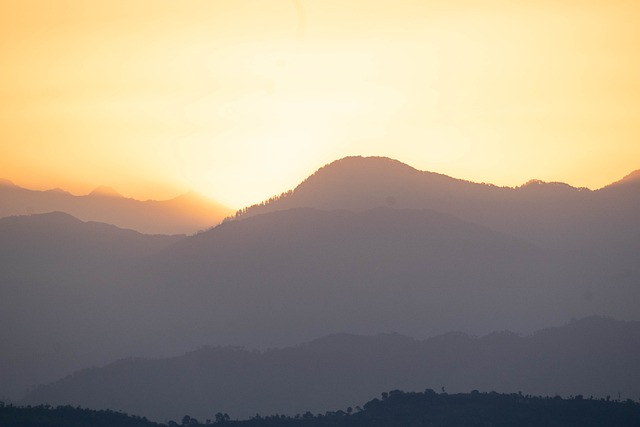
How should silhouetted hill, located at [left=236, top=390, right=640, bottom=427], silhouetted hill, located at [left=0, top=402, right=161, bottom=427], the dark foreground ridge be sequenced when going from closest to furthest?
1. silhouetted hill, located at [left=0, top=402, right=161, bottom=427]
2. the dark foreground ridge
3. silhouetted hill, located at [left=236, top=390, right=640, bottom=427]

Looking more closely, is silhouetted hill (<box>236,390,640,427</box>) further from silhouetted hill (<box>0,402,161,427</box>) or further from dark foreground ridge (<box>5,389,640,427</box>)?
silhouetted hill (<box>0,402,161,427</box>)

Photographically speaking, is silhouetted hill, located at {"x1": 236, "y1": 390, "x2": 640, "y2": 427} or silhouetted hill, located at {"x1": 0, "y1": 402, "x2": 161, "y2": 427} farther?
silhouetted hill, located at {"x1": 236, "y1": 390, "x2": 640, "y2": 427}

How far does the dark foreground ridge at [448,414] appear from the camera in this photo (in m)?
96.8

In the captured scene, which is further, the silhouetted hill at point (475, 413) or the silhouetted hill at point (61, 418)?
the silhouetted hill at point (475, 413)

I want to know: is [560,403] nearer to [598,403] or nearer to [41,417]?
Answer: [598,403]

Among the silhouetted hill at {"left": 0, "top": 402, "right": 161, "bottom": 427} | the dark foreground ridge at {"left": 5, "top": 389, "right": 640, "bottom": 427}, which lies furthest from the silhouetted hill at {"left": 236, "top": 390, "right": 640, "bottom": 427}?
the silhouetted hill at {"left": 0, "top": 402, "right": 161, "bottom": 427}

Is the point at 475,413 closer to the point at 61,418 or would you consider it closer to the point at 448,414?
the point at 448,414

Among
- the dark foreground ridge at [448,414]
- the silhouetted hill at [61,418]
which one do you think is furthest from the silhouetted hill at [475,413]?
the silhouetted hill at [61,418]

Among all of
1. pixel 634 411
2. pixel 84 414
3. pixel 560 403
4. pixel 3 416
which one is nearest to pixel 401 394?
pixel 560 403

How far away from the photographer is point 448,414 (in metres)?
100

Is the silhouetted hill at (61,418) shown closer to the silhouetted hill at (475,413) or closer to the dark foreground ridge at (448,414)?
the dark foreground ridge at (448,414)

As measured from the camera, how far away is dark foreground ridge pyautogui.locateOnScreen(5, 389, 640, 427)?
96.8m

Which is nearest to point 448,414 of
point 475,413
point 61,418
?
point 475,413

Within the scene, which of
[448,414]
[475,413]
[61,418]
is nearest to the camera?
[61,418]
